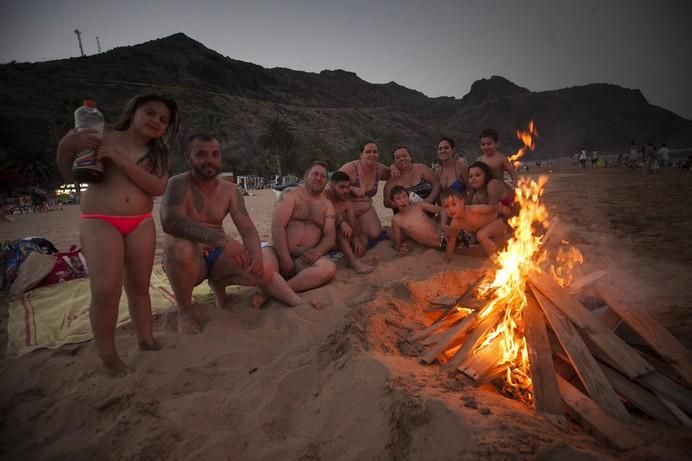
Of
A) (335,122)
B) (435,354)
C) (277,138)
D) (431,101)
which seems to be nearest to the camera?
(435,354)

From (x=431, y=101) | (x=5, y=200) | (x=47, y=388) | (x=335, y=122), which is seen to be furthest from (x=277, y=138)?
(x=431, y=101)

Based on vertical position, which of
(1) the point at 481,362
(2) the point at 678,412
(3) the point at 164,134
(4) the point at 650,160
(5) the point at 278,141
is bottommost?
(2) the point at 678,412

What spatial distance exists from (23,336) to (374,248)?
4171 mm

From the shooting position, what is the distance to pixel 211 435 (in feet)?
5.96

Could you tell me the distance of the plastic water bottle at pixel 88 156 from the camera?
215 centimetres

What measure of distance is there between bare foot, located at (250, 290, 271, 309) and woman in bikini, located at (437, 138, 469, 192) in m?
3.66

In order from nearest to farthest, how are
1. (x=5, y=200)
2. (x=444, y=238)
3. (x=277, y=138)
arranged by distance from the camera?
1. (x=444, y=238)
2. (x=5, y=200)
3. (x=277, y=138)

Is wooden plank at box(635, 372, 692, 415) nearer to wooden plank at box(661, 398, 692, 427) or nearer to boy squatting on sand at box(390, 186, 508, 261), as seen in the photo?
wooden plank at box(661, 398, 692, 427)

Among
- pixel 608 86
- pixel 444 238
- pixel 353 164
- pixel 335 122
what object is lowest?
pixel 444 238

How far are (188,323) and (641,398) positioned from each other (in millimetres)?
3233

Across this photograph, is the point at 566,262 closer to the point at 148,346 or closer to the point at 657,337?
the point at 657,337

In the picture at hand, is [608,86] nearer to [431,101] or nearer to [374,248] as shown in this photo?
[431,101]

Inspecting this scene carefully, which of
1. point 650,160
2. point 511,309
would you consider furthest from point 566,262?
point 650,160

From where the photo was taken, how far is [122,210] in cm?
236
